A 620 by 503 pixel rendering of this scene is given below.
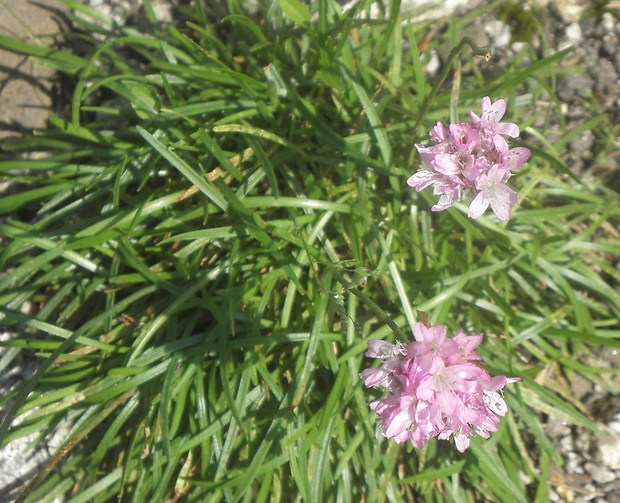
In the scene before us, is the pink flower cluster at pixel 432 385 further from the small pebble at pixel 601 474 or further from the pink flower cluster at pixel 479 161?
the small pebble at pixel 601 474

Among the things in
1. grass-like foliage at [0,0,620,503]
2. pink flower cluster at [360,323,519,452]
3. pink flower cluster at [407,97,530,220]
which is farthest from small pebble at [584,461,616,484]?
pink flower cluster at [407,97,530,220]

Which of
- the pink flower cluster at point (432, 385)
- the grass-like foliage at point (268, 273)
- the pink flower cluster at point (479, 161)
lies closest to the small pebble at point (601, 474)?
the grass-like foliage at point (268, 273)

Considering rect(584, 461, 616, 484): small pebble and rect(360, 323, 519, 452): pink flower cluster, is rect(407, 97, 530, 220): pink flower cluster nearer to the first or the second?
rect(360, 323, 519, 452): pink flower cluster

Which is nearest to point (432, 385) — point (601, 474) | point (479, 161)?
point (479, 161)

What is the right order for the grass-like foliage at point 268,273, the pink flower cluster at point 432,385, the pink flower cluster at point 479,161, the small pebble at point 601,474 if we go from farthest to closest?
1. the small pebble at point 601,474
2. the grass-like foliage at point 268,273
3. the pink flower cluster at point 479,161
4. the pink flower cluster at point 432,385

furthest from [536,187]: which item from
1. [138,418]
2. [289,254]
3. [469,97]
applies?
[138,418]

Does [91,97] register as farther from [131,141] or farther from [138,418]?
[138,418]

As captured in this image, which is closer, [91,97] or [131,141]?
[131,141]
